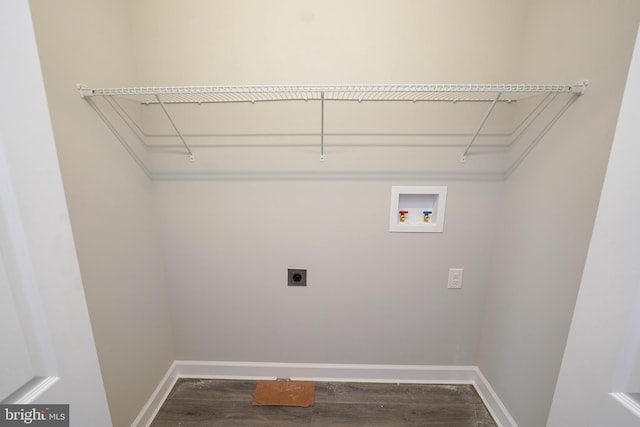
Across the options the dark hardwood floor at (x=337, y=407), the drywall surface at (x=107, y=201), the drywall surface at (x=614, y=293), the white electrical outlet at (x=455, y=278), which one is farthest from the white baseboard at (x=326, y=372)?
the drywall surface at (x=614, y=293)

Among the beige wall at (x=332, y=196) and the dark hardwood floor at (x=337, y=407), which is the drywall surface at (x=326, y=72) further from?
the dark hardwood floor at (x=337, y=407)

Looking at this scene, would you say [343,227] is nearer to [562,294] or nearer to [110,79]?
[562,294]

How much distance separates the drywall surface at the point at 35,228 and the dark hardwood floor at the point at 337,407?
1.21m

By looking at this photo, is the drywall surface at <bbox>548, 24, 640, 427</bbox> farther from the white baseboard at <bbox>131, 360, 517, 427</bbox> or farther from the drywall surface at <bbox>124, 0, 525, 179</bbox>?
the white baseboard at <bbox>131, 360, 517, 427</bbox>

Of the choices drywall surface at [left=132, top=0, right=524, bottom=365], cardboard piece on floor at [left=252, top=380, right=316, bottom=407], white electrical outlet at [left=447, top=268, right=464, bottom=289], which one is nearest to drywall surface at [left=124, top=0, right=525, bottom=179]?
drywall surface at [left=132, top=0, right=524, bottom=365]

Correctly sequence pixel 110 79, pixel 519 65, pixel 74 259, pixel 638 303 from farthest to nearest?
1. pixel 519 65
2. pixel 110 79
3. pixel 74 259
4. pixel 638 303

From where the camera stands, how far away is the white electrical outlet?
1.57 metres

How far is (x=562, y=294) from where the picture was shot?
1.09 metres

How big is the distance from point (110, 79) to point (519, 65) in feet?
6.78

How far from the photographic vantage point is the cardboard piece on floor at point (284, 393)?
1.59 m

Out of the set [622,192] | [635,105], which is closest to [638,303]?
[622,192]

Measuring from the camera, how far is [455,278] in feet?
5.19

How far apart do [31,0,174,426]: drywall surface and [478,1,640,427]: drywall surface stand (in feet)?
6.62

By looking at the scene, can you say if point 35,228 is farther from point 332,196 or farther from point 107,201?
point 332,196
